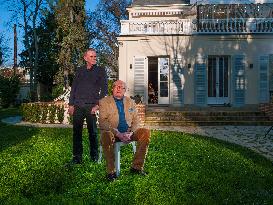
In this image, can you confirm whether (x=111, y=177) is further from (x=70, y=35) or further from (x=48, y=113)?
(x=70, y=35)

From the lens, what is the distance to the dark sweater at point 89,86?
722 cm

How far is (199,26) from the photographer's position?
21.3m

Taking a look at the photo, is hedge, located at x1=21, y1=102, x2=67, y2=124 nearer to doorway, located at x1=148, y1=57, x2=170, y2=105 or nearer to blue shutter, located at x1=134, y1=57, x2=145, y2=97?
blue shutter, located at x1=134, y1=57, x2=145, y2=97

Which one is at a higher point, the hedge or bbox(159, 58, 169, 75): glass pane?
bbox(159, 58, 169, 75): glass pane

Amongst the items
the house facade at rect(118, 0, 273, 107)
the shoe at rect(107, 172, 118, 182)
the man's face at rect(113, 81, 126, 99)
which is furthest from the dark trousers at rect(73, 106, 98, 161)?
the house facade at rect(118, 0, 273, 107)

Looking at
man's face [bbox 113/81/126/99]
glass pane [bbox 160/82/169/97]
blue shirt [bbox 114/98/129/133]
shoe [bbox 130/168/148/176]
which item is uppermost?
glass pane [bbox 160/82/169/97]

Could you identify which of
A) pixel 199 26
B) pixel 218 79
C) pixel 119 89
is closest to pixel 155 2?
pixel 199 26

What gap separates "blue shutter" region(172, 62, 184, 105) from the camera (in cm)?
2116

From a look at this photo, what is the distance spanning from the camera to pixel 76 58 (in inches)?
1123

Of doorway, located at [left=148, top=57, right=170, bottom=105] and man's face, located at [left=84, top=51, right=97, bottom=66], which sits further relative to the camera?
doorway, located at [left=148, top=57, right=170, bottom=105]

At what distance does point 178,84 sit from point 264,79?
406cm

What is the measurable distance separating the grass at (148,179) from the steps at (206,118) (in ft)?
26.7

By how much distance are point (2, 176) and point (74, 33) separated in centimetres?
2194

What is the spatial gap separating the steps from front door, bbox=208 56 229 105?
11.9ft
